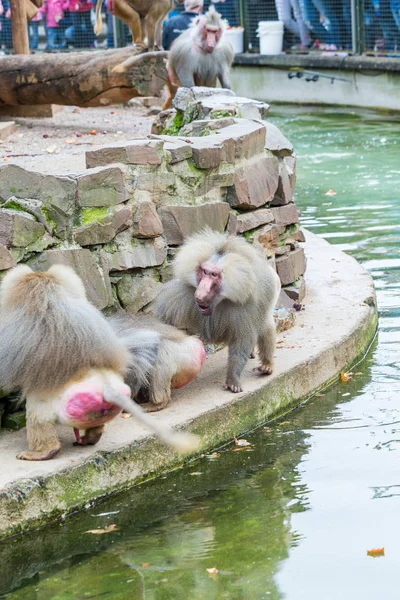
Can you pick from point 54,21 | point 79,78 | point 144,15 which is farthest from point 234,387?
point 54,21

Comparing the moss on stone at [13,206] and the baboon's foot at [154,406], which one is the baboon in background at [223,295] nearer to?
the baboon's foot at [154,406]

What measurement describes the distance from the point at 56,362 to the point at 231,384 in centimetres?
129

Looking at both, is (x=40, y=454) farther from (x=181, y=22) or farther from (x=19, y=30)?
(x=181, y=22)

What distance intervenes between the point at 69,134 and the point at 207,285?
4.68 metres

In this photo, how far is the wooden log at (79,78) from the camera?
388 inches

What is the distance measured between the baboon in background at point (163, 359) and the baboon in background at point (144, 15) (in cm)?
639

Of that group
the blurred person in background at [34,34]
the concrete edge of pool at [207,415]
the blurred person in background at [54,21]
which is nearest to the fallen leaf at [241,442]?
the concrete edge of pool at [207,415]

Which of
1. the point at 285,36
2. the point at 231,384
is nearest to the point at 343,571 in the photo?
the point at 231,384

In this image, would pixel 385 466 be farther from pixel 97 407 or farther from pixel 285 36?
pixel 285 36

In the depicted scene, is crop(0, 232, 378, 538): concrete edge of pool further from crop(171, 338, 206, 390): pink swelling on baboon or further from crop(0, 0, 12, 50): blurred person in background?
crop(0, 0, 12, 50): blurred person in background

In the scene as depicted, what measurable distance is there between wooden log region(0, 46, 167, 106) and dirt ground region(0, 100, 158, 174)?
0.28 metres

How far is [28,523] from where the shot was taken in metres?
4.28

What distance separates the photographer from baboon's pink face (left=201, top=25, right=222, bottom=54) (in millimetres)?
11000

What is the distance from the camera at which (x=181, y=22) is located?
52.1 ft
